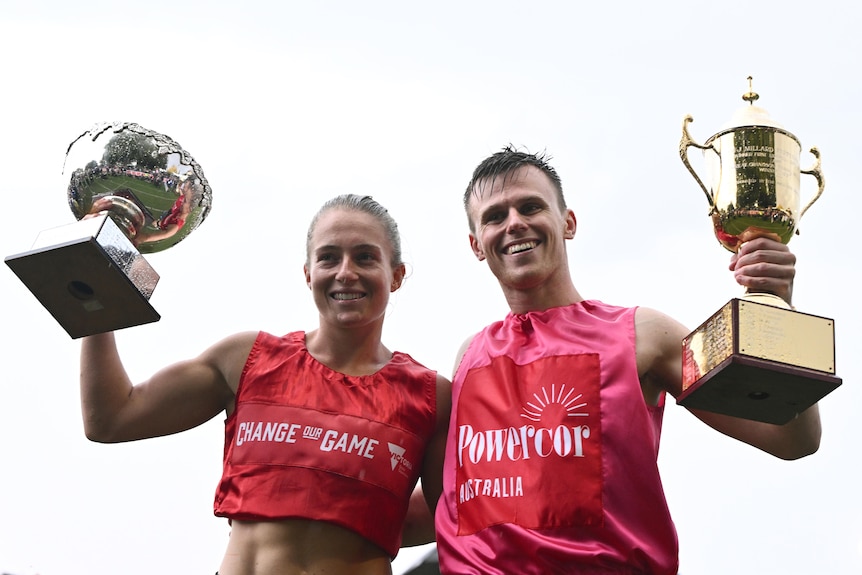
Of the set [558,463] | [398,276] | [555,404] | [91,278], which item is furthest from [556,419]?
[91,278]

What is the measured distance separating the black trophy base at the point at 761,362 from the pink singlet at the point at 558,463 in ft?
1.72

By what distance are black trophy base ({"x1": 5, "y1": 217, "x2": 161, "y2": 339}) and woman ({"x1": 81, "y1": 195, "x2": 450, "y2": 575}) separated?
14.6 inches

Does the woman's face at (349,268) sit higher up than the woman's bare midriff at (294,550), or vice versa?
the woman's face at (349,268)

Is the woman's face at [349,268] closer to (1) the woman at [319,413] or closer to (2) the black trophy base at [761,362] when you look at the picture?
(1) the woman at [319,413]

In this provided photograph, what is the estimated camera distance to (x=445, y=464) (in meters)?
4.35

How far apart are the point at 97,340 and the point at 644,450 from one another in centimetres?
214

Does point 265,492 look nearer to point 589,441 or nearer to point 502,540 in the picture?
point 502,540

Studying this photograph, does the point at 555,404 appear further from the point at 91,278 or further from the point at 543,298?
the point at 91,278

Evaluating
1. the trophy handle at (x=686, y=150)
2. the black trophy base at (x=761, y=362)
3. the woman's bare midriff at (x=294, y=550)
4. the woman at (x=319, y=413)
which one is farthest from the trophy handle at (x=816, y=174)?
the woman's bare midriff at (x=294, y=550)

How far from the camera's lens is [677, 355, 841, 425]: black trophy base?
131 inches

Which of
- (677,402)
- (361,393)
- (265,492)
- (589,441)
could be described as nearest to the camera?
(677,402)

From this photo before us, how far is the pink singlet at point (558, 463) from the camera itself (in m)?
3.85

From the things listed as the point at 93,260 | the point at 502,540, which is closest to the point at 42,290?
the point at 93,260

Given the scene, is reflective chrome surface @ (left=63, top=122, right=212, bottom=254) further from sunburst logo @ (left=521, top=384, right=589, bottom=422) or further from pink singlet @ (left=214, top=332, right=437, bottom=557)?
sunburst logo @ (left=521, top=384, right=589, bottom=422)
